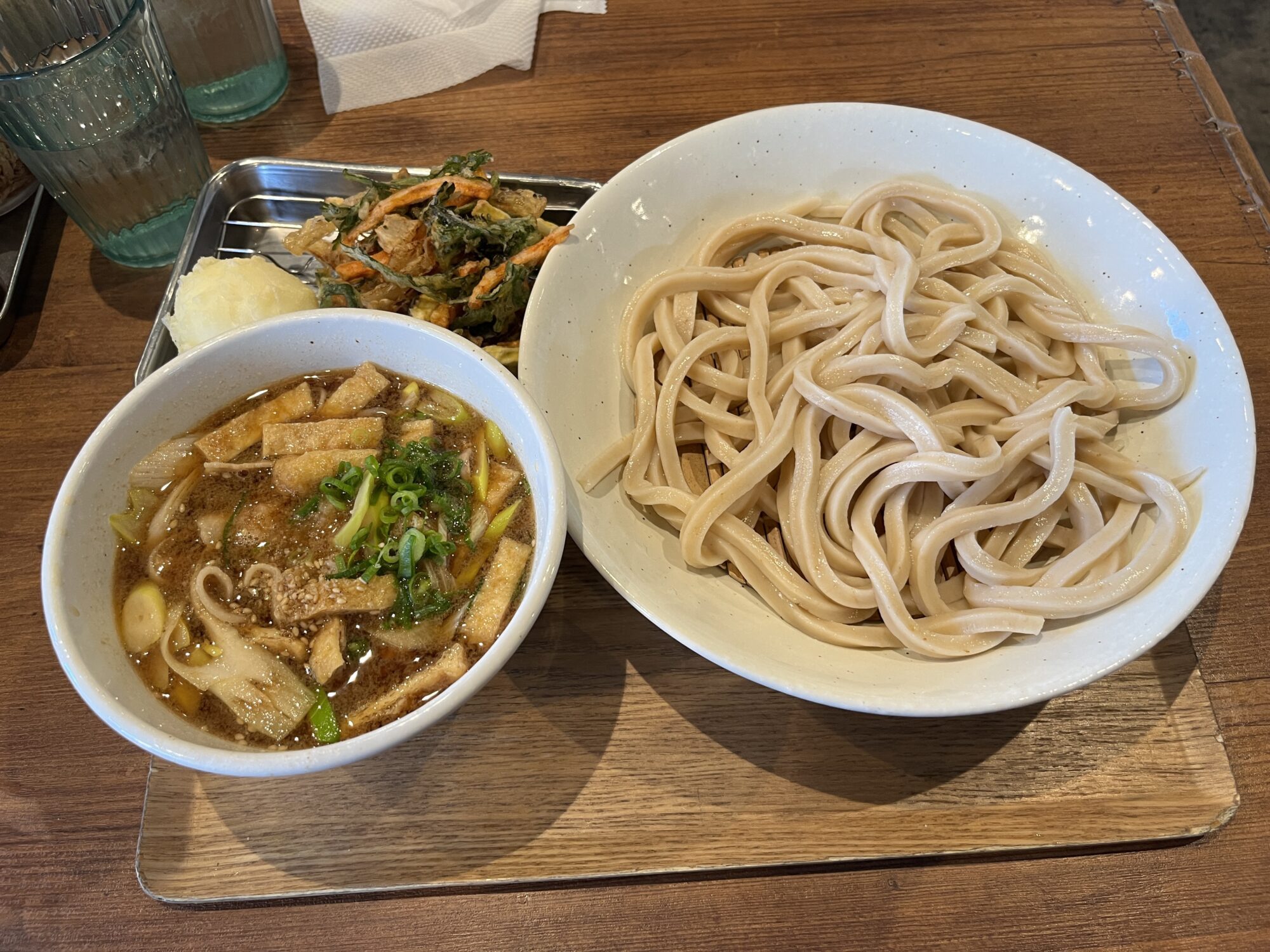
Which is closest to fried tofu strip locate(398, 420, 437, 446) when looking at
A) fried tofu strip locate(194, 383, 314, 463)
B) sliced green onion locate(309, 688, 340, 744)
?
fried tofu strip locate(194, 383, 314, 463)

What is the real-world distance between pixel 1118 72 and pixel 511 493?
3.19m

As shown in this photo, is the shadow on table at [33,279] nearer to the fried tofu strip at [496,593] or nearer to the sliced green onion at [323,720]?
the sliced green onion at [323,720]

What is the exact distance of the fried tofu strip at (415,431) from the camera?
181 centimetres

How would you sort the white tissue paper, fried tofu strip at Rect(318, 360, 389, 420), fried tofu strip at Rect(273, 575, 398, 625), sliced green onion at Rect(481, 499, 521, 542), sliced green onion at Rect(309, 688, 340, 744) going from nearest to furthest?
sliced green onion at Rect(309, 688, 340, 744), fried tofu strip at Rect(273, 575, 398, 625), sliced green onion at Rect(481, 499, 521, 542), fried tofu strip at Rect(318, 360, 389, 420), the white tissue paper

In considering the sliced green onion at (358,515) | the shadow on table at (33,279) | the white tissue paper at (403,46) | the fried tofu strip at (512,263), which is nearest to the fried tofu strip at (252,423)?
the sliced green onion at (358,515)

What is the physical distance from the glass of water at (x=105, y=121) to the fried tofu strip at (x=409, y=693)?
197 centimetres

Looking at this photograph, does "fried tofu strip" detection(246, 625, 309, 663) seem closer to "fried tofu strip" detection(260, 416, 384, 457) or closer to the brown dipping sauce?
the brown dipping sauce

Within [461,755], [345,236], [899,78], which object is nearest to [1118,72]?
[899,78]

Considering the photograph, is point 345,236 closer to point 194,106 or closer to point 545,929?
point 194,106

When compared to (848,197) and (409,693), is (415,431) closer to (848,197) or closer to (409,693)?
(409,693)

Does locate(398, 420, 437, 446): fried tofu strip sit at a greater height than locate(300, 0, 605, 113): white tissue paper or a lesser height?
lesser

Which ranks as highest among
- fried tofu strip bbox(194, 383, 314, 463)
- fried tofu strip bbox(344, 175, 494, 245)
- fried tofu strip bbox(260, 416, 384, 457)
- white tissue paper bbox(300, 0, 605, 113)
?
white tissue paper bbox(300, 0, 605, 113)

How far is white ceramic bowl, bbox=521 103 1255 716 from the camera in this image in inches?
66.4

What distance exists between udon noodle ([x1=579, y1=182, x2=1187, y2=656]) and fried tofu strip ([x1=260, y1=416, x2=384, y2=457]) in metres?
0.52
